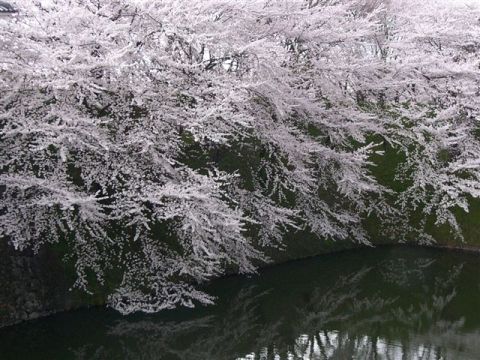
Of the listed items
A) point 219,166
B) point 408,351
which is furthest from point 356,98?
point 408,351

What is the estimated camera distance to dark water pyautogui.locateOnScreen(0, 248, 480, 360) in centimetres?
1149

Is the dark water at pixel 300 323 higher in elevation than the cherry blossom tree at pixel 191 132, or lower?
lower

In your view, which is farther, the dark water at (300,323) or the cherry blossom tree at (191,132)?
the dark water at (300,323)

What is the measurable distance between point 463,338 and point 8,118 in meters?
10.6

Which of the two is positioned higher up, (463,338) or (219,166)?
(219,166)

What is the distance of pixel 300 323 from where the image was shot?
13320mm

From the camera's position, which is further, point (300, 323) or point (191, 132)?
point (300, 323)

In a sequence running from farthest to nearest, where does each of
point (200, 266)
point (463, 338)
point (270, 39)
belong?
1. point (270, 39)
2. point (200, 266)
3. point (463, 338)

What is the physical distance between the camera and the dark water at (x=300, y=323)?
37.7 feet

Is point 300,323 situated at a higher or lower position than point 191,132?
lower

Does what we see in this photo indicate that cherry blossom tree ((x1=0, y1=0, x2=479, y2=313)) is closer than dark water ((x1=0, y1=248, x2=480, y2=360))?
Yes

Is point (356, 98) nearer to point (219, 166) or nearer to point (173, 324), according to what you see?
point (219, 166)

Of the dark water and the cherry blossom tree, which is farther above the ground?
the cherry blossom tree

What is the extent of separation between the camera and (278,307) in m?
14.2
